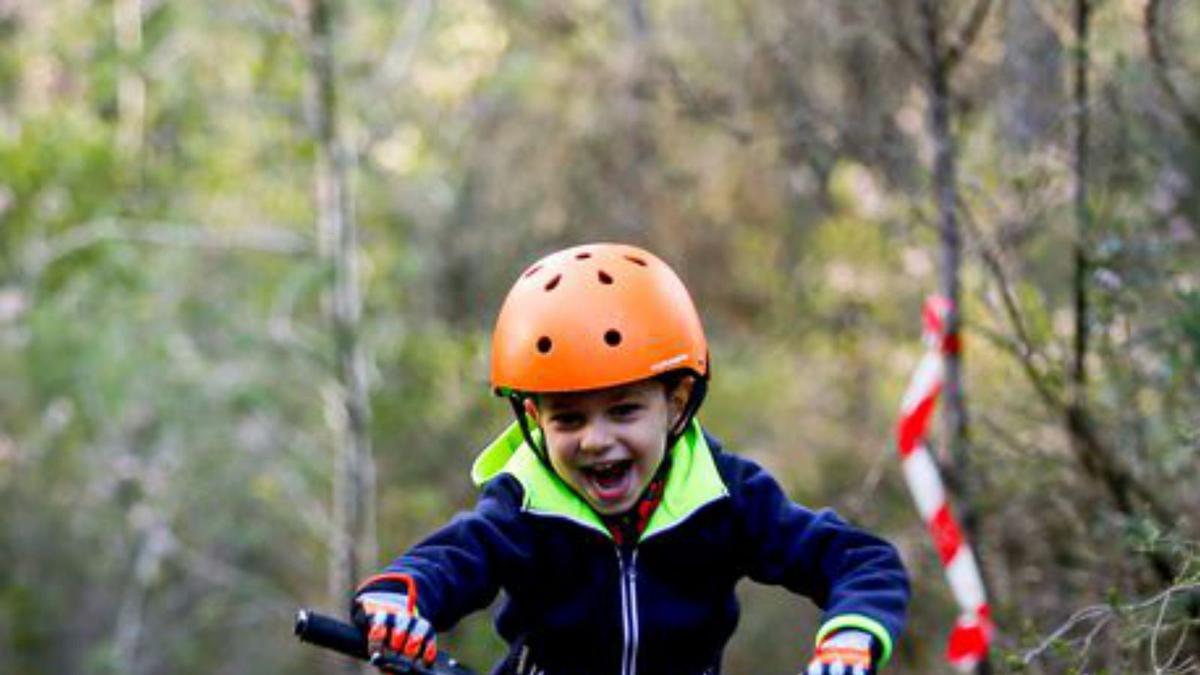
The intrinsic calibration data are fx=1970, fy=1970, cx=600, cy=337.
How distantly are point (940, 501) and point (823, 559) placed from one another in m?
3.79

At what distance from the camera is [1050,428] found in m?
8.05

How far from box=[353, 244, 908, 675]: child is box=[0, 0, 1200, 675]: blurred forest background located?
208 centimetres

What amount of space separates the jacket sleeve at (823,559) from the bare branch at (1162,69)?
2678 millimetres

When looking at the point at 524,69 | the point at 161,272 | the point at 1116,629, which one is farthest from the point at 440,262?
the point at 1116,629

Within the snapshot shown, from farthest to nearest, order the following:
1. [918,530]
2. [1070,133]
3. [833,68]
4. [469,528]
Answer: [833,68] < [918,530] < [1070,133] < [469,528]

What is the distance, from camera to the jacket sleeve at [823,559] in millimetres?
4242

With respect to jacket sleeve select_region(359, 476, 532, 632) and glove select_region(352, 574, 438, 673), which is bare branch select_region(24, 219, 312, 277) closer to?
jacket sleeve select_region(359, 476, 532, 632)

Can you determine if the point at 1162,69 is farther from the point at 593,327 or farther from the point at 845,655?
the point at 845,655

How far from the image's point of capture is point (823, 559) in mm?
4523

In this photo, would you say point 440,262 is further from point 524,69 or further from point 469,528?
point 469,528

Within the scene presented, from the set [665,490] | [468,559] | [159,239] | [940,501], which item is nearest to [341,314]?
[159,239]

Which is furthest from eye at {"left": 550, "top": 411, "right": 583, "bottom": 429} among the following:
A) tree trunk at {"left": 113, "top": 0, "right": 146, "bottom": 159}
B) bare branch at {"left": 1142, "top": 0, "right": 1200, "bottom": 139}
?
tree trunk at {"left": 113, "top": 0, "right": 146, "bottom": 159}

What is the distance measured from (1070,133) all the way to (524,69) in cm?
578

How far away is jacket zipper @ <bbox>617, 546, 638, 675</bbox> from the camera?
183 inches
